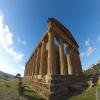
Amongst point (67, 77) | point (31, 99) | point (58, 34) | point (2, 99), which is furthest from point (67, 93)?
point (58, 34)

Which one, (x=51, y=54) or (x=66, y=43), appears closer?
(x=51, y=54)

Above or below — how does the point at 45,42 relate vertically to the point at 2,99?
above

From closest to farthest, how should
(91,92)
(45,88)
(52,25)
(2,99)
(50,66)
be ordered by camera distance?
(91,92)
(2,99)
(45,88)
(50,66)
(52,25)

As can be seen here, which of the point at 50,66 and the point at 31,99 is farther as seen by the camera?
the point at 50,66

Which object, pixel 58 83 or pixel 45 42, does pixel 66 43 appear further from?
pixel 58 83

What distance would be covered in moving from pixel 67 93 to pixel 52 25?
41.8ft

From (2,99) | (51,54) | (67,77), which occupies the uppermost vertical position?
(51,54)

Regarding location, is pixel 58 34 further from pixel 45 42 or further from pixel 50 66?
pixel 50 66

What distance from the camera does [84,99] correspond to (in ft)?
52.7

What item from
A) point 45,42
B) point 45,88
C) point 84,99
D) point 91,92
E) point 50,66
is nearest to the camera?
point 84,99

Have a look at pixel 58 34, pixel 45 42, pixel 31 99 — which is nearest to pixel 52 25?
pixel 58 34

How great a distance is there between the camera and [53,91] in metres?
19.9

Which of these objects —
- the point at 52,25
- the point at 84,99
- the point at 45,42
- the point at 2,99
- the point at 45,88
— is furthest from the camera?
the point at 45,42

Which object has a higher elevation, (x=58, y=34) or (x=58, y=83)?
(x=58, y=34)
